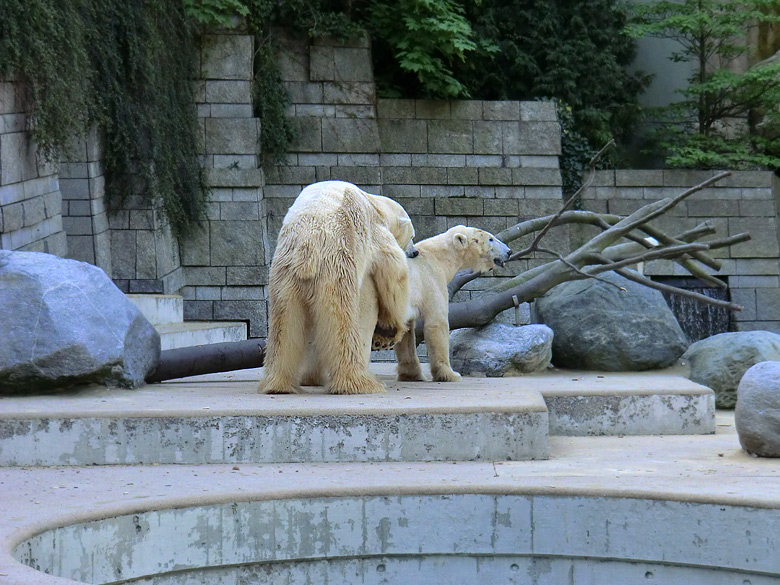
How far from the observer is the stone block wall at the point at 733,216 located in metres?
15.9

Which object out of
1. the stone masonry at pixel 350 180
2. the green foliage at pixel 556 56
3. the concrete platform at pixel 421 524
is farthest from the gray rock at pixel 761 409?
the green foliage at pixel 556 56

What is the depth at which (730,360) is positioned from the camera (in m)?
8.84

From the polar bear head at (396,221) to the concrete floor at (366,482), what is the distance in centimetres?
181

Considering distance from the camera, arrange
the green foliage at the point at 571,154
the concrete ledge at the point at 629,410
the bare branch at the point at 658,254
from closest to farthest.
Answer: the concrete ledge at the point at 629,410, the bare branch at the point at 658,254, the green foliage at the point at 571,154

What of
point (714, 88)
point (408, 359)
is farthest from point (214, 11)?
point (714, 88)

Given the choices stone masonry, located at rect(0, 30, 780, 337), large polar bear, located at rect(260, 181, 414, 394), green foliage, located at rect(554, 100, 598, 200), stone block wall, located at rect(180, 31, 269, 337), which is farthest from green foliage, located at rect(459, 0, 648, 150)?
large polar bear, located at rect(260, 181, 414, 394)

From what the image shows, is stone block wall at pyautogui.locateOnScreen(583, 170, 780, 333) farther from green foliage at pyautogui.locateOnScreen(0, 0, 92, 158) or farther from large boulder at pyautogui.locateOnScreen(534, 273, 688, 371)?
green foliage at pyautogui.locateOnScreen(0, 0, 92, 158)

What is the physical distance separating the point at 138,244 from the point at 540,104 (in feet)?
21.3

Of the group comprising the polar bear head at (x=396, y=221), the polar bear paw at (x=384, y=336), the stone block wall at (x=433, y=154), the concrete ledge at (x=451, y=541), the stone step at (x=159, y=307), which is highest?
the stone block wall at (x=433, y=154)

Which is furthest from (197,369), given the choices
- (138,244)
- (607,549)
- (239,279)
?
(239,279)

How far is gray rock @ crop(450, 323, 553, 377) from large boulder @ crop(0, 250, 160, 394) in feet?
10.9

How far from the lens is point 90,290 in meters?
6.08

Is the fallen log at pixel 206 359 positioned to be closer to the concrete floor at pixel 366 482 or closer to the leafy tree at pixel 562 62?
the concrete floor at pixel 366 482

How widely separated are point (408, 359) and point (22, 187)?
4039mm
